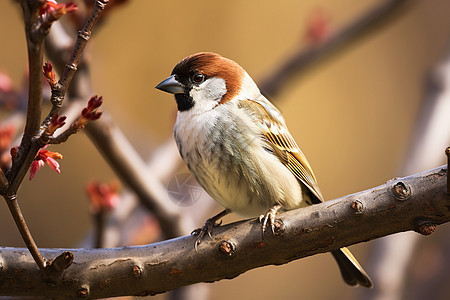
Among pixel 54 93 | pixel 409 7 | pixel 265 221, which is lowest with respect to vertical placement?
pixel 54 93

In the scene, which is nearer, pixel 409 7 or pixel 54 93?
pixel 54 93

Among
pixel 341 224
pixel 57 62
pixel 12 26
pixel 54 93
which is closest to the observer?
pixel 54 93

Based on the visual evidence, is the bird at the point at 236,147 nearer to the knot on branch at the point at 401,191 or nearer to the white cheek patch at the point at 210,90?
the white cheek patch at the point at 210,90

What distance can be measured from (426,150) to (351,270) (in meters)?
1.20

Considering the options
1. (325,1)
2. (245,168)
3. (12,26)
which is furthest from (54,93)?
(325,1)

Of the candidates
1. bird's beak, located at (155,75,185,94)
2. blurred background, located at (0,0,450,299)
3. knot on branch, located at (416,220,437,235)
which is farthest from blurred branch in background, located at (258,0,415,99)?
knot on branch, located at (416,220,437,235)

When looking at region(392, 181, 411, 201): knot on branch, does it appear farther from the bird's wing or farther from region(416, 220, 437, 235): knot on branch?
the bird's wing

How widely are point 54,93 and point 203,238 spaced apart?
0.84m

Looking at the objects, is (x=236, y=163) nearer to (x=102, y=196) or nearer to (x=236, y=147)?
(x=236, y=147)

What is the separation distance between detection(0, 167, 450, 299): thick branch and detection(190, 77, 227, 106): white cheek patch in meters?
0.86

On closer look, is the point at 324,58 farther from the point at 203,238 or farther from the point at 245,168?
the point at 203,238

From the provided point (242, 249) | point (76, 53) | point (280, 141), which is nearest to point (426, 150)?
point (280, 141)

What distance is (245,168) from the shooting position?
234 cm

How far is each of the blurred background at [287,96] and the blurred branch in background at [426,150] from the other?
1.87 metres
